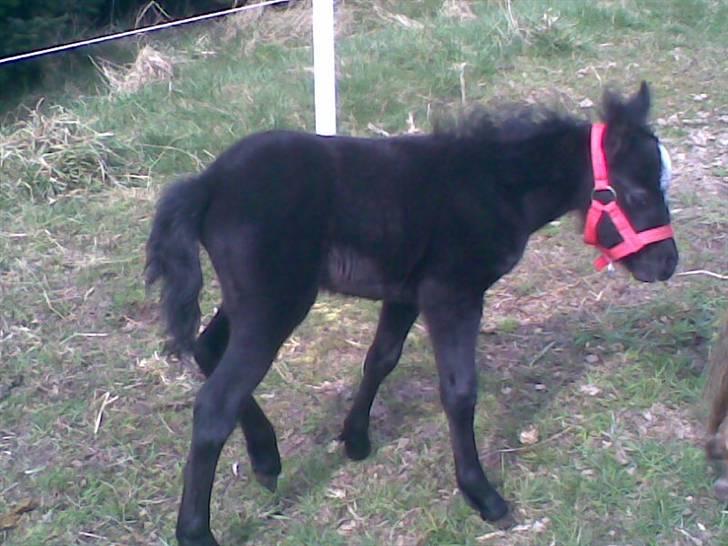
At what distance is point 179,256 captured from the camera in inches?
131

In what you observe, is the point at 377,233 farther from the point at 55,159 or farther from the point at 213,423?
the point at 55,159

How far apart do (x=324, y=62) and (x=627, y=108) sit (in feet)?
7.09

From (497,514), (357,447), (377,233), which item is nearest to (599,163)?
(377,233)

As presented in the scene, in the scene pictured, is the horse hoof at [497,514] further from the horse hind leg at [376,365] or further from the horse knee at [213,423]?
the horse knee at [213,423]

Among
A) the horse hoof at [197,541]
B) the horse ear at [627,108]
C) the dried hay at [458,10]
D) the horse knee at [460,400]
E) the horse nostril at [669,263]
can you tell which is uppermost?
the horse ear at [627,108]

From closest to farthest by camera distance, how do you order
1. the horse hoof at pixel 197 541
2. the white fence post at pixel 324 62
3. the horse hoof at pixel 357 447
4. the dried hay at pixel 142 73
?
the horse hoof at pixel 197 541, the horse hoof at pixel 357 447, the white fence post at pixel 324 62, the dried hay at pixel 142 73

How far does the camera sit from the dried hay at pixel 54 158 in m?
6.16

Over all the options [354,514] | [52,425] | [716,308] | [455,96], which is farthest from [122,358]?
[455,96]

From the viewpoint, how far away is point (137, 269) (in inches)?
211

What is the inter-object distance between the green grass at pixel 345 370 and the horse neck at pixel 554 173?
971 mm

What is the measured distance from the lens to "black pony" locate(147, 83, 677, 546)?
333 cm

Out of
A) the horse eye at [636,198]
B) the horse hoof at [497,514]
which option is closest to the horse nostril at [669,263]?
the horse eye at [636,198]

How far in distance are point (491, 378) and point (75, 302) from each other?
2089 mm

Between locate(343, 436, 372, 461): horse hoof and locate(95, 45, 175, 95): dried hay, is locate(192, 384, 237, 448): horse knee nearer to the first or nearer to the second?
locate(343, 436, 372, 461): horse hoof
